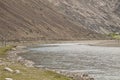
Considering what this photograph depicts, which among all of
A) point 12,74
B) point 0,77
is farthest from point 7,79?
point 12,74

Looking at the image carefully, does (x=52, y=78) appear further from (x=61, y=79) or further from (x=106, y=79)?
(x=106, y=79)

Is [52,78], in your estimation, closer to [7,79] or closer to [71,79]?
[71,79]

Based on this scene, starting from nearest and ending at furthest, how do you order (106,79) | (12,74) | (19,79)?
(19,79) < (12,74) < (106,79)

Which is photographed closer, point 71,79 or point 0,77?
point 0,77

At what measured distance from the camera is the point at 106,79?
141ft

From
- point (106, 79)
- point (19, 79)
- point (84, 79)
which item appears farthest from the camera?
point (106, 79)

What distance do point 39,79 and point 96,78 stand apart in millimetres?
11273

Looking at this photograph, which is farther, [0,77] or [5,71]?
[5,71]

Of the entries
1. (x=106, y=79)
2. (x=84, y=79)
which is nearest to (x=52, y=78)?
(x=84, y=79)

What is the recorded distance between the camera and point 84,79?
127ft

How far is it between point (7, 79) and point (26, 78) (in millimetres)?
3448

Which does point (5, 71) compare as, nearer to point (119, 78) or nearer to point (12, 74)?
point (12, 74)

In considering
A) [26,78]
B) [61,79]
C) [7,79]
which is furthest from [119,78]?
[7,79]

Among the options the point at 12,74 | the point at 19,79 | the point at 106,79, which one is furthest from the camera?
the point at 106,79
